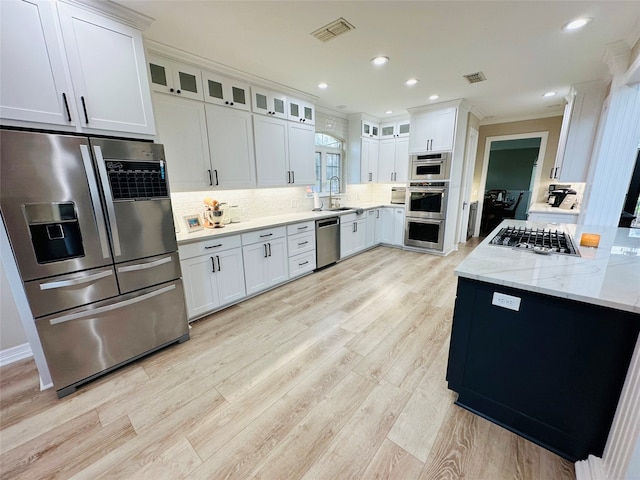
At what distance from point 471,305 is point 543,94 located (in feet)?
14.2

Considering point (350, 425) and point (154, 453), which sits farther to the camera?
point (350, 425)

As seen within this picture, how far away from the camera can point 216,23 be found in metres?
2.08

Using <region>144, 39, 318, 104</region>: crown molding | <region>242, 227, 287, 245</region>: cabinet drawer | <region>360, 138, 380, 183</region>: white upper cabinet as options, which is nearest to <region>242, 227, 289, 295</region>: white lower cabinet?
<region>242, 227, 287, 245</region>: cabinet drawer

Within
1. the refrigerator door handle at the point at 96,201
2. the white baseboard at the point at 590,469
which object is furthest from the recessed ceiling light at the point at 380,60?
the white baseboard at the point at 590,469

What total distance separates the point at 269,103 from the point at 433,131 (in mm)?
2896

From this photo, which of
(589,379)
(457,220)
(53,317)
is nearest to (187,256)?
(53,317)

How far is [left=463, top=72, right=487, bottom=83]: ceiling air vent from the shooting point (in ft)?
10.2

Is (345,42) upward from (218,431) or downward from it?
upward

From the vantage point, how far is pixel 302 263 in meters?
3.80

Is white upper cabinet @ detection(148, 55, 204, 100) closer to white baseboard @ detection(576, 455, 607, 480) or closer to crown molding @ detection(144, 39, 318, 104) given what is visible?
crown molding @ detection(144, 39, 318, 104)

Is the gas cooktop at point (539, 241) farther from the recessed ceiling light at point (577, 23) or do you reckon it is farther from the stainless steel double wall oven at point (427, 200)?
the stainless steel double wall oven at point (427, 200)

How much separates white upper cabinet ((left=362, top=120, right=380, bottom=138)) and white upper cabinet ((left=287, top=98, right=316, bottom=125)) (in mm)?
1457

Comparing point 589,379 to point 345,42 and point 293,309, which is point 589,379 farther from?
point 345,42

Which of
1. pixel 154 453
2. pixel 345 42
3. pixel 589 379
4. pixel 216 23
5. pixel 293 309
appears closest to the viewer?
pixel 589 379
